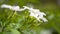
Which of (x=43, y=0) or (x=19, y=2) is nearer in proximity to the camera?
(x=19, y=2)

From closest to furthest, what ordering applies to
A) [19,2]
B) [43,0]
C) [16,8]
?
[16,8] < [19,2] < [43,0]

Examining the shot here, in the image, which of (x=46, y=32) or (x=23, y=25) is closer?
(x=23, y=25)

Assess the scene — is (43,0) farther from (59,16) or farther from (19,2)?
(19,2)

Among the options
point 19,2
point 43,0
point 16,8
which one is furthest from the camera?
point 43,0

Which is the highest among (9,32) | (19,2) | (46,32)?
(46,32)

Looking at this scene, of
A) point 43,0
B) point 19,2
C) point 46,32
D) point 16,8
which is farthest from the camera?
point 43,0

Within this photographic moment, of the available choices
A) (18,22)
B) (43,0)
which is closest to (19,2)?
(18,22)

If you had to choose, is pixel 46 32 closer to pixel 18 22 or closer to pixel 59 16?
pixel 59 16

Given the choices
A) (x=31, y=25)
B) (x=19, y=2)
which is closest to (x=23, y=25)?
(x=31, y=25)

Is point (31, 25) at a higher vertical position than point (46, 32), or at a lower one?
lower
